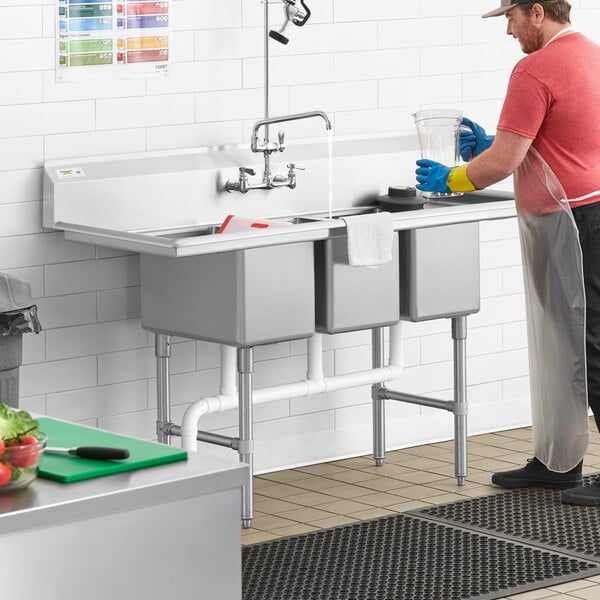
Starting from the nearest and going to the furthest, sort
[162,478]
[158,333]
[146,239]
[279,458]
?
[162,478], [146,239], [158,333], [279,458]

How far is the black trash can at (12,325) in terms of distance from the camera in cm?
416

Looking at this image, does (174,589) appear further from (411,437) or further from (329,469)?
(411,437)

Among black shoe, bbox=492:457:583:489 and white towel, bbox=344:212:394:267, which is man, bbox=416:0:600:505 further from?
white towel, bbox=344:212:394:267

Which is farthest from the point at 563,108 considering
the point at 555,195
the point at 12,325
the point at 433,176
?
the point at 12,325

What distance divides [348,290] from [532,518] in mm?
967

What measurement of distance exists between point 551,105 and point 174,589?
2.74m

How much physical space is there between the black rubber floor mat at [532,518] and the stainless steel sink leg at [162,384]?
892 mm

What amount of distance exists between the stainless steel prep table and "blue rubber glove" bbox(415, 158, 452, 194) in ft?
8.67

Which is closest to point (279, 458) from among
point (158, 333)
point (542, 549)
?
point (158, 333)

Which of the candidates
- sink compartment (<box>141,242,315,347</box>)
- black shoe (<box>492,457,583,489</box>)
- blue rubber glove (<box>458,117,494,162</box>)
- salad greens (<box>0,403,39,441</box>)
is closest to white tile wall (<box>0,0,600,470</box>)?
sink compartment (<box>141,242,315,347</box>)

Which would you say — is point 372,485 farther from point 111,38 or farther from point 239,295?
point 111,38

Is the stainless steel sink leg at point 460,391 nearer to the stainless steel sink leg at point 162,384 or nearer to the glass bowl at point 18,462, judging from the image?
the stainless steel sink leg at point 162,384

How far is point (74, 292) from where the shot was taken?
4.78 meters

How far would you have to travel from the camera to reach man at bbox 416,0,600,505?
441 cm
